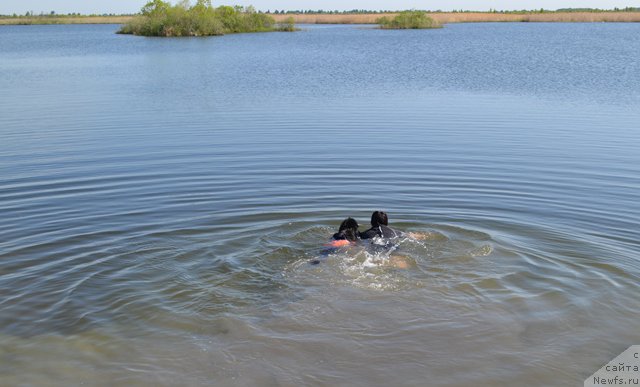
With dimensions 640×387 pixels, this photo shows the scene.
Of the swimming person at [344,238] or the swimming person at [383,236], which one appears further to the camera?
the swimming person at [344,238]

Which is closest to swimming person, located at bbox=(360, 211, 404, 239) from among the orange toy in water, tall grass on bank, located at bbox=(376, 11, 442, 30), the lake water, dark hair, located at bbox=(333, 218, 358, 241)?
dark hair, located at bbox=(333, 218, 358, 241)

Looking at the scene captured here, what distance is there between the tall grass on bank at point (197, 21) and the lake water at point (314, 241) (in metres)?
63.3

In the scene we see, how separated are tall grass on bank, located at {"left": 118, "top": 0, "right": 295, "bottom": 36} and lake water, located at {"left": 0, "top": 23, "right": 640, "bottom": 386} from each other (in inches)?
2492

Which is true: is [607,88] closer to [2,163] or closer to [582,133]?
[582,133]

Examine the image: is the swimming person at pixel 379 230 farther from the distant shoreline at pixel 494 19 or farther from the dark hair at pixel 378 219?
the distant shoreline at pixel 494 19

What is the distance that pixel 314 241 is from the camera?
11797 millimetres

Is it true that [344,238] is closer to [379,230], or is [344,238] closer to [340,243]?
[340,243]

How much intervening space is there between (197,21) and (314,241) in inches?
3158

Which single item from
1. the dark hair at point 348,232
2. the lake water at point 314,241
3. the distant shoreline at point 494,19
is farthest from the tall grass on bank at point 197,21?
the dark hair at point 348,232

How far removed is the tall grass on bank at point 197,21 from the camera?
8706 cm

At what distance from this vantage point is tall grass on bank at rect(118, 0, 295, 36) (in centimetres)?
8706

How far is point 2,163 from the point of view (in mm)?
16906

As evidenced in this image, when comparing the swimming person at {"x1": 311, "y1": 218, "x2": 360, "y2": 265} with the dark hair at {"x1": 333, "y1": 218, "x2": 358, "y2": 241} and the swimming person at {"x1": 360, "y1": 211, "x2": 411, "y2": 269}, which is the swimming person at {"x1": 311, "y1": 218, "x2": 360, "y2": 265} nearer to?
the dark hair at {"x1": 333, "y1": 218, "x2": 358, "y2": 241}

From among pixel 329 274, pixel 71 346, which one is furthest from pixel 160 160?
pixel 71 346
